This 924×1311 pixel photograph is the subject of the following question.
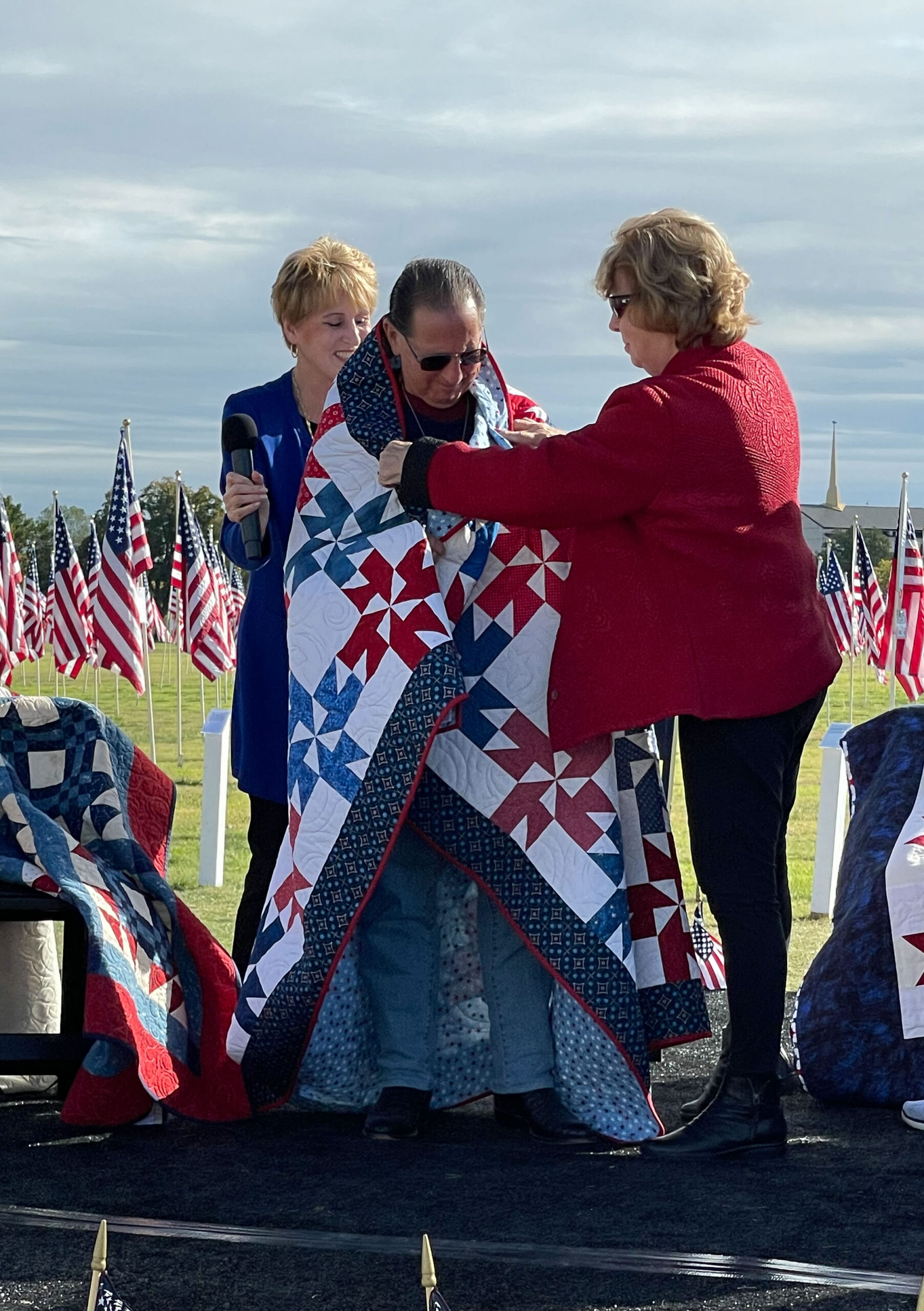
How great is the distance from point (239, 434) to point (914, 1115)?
2.20 m

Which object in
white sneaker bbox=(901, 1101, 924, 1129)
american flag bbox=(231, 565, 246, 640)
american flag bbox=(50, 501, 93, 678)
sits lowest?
white sneaker bbox=(901, 1101, 924, 1129)

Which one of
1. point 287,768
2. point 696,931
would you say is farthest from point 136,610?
point 287,768

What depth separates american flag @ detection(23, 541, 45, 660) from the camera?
3406 centimetres

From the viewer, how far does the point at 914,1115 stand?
380cm

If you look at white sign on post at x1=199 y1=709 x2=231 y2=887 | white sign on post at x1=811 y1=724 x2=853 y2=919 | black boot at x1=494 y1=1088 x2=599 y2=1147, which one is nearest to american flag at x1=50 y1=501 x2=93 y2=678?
white sign on post at x1=199 y1=709 x2=231 y2=887

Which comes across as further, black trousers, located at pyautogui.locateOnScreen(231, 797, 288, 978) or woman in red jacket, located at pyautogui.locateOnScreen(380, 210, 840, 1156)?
black trousers, located at pyautogui.locateOnScreen(231, 797, 288, 978)

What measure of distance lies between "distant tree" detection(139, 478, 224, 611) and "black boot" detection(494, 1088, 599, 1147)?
63.5m

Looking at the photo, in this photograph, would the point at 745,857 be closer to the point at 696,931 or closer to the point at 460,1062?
the point at 460,1062

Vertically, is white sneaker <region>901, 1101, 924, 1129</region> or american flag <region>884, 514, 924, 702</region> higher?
american flag <region>884, 514, 924, 702</region>

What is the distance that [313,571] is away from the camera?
3.91 m

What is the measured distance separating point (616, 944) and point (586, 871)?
169 millimetres

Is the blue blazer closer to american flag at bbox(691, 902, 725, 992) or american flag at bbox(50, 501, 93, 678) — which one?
american flag at bbox(691, 902, 725, 992)

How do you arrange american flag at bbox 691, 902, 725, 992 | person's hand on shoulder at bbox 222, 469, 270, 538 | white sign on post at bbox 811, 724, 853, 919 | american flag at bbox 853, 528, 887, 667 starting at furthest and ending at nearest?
american flag at bbox 853, 528, 887, 667, white sign on post at bbox 811, 724, 853, 919, american flag at bbox 691, 902, 725, 992, person's hand on shoulder at bbox 222, 469, 270, 538

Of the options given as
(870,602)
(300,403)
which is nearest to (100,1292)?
(300,403)
